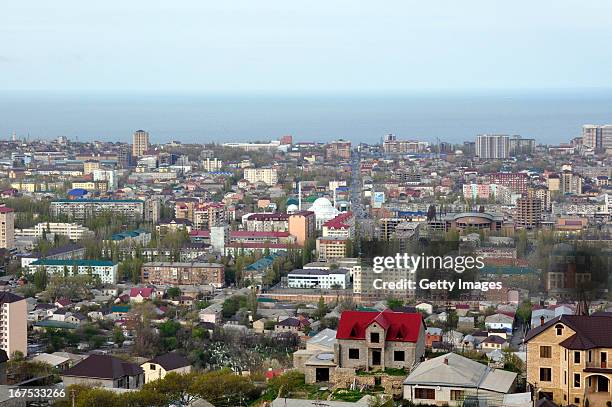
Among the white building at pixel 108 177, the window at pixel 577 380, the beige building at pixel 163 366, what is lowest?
the beige building at pixel 163 366

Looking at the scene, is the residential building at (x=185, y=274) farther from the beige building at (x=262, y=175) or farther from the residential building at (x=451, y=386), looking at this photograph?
the beige building at (x=262, y=175)

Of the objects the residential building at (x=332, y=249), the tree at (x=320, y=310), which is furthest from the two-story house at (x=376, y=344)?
the residential building at (x=332, y=249)

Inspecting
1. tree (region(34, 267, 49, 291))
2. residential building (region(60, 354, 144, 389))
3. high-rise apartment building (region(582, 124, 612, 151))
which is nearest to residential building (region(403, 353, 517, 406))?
residential building (region(60, 354, 144, 389))

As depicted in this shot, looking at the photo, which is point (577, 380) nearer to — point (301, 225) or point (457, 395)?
point (457, 395)

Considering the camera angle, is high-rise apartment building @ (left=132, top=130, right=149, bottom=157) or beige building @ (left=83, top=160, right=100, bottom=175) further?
high-rise apartment building @ (left=132, top=130, right=149, bottom=157)

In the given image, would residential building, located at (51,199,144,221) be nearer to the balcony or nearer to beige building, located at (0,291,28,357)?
beige building, located at (0,291,28,357)

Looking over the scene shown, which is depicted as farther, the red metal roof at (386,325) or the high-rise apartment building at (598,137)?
the high-rise apartment building at (598,137)

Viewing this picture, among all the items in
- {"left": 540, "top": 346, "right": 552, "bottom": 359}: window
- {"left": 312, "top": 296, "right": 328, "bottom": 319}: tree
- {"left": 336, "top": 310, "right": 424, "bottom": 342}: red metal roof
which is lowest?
{"left": 312, "top": 296, "right": 328, "bottom": 319}: tree
